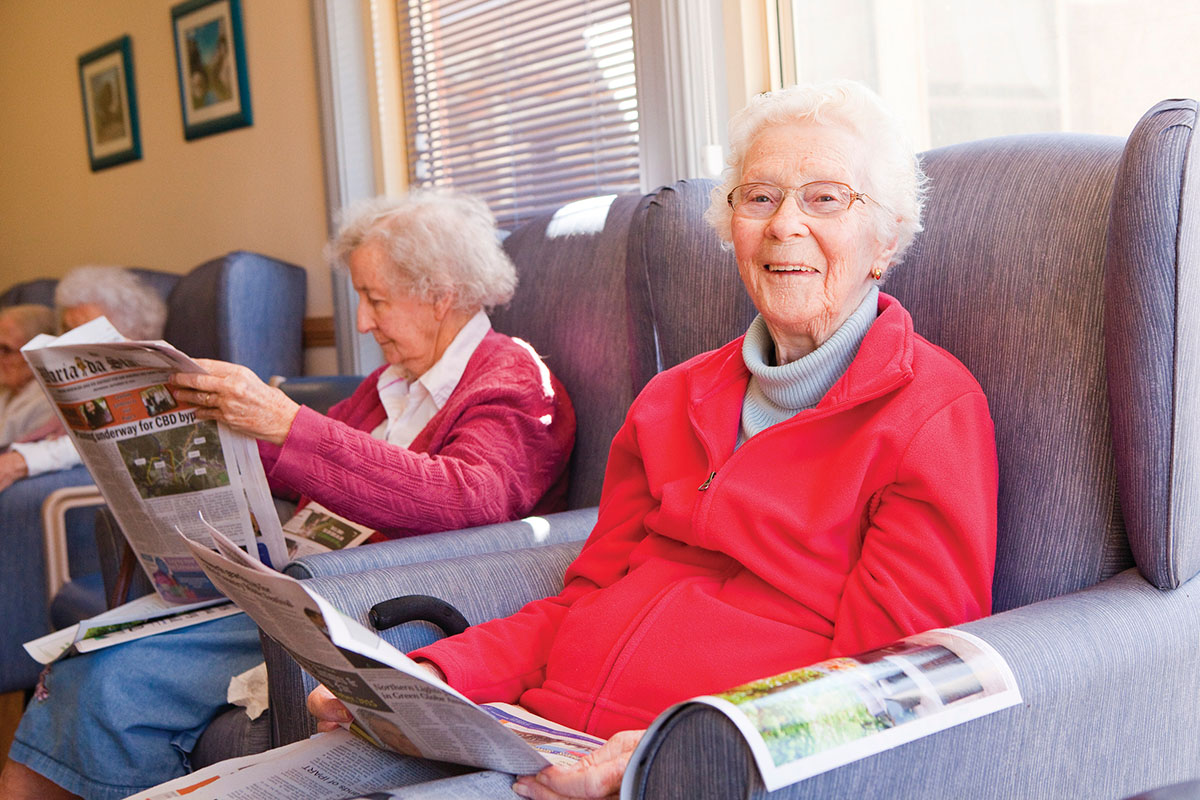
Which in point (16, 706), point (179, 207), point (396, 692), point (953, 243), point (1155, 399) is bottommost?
point (16, 706)

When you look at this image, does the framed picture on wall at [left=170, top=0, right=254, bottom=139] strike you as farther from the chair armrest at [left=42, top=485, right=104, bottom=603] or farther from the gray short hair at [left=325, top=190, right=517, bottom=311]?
the gray short hair at [left=325, top=190, right=517, bottom=311]

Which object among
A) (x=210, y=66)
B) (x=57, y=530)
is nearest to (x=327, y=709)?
(x=57, y=530)

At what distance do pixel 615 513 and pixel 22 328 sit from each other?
2.43 meters

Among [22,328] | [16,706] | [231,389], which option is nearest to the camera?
[231,389]

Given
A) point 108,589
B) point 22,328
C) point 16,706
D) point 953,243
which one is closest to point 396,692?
point 953,243

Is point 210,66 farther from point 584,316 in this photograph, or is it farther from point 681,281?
point 681,281

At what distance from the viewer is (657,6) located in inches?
85.3

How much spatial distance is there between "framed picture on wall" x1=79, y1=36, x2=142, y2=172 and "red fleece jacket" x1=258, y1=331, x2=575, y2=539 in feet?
9.24

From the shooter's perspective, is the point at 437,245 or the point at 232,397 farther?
the point at 437,245

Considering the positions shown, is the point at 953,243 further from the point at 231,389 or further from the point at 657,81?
the point at 657,81

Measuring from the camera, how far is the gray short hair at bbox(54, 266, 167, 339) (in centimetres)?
285

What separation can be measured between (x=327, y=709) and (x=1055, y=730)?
69 cm

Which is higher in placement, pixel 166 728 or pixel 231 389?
pixel 231 389

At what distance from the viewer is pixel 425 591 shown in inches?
49.6
